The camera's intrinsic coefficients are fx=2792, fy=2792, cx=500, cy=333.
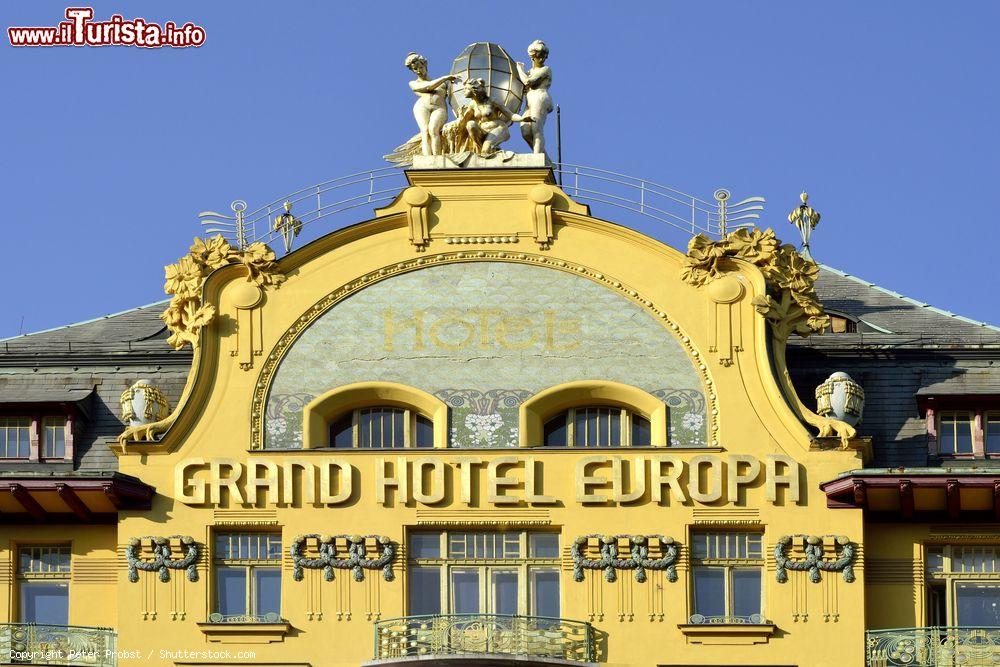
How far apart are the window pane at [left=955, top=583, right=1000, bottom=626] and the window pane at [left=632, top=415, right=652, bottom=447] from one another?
5.89m

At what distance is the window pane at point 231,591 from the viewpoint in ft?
156

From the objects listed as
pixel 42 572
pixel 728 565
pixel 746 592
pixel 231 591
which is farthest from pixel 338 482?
pixel 746 592

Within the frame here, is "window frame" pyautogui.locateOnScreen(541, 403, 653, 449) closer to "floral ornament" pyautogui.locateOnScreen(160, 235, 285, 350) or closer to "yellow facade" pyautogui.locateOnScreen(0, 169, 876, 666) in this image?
"yellow facade" pyautogui.locateOnScreen(0, 169, 876, 666)

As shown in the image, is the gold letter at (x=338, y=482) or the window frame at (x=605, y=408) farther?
the window frame at (x=605, y=408)

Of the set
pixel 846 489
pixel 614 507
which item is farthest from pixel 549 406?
pixel 846 489

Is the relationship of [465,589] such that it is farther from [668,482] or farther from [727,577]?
[727,577]

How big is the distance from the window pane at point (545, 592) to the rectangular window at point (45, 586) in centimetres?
810

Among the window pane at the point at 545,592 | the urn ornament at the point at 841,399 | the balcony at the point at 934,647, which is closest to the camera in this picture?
the balcony at the point at 934,647

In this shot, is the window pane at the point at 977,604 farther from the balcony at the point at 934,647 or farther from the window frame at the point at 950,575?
the balcony at the point at 934,647

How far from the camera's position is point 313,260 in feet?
163

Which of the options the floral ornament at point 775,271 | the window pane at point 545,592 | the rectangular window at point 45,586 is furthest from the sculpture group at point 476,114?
the rectangular window at point 45,586

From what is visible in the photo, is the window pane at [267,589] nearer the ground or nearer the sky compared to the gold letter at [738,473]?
nearer the ground

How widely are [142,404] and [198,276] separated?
250cm

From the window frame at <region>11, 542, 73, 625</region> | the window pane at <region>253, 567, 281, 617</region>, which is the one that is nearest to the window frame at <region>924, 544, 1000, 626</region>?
the window pane at <region>253, 567, 281, 617</region>
